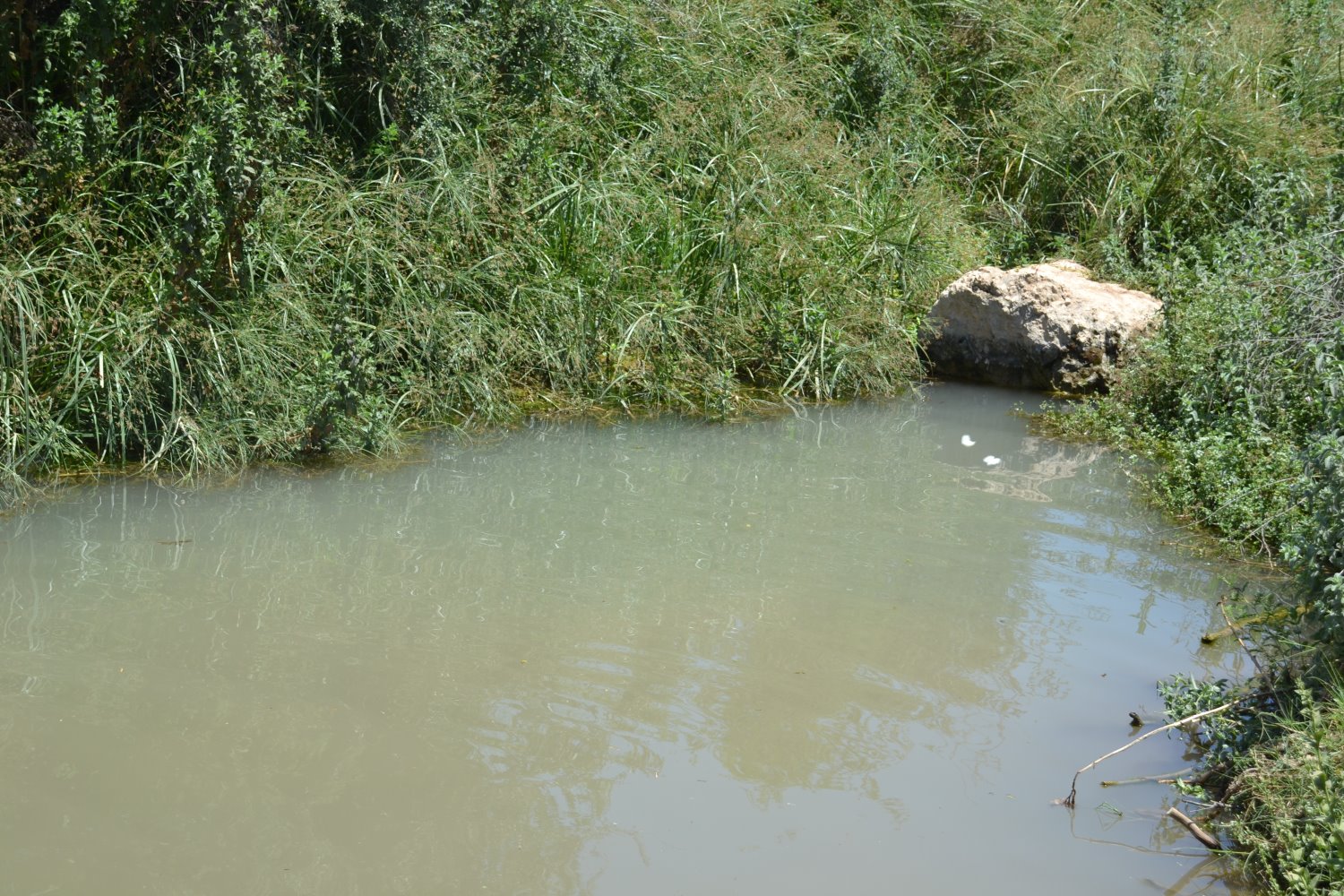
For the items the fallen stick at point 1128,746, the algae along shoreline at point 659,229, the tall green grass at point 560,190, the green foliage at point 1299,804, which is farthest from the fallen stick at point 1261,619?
the tall green grass at point 560,190

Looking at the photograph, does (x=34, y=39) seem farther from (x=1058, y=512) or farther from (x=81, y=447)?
(x=1058, y=512)

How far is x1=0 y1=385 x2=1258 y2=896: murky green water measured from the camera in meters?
2.97

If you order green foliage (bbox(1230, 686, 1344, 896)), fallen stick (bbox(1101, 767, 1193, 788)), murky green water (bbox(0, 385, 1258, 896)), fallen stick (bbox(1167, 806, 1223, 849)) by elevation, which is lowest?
murky green water (bbox(0, 385, 1258, 896))

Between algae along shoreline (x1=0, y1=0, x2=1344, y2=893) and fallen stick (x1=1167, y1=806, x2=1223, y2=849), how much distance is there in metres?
0.06

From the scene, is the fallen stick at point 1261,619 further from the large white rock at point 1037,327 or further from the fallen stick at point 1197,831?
the large white rock at point 1037,327

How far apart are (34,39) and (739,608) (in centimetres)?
451

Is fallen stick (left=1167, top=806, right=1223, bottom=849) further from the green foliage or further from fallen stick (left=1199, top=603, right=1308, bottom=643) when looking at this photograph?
fallen stick (left=1199, top=603, right=1308, bottom=643)

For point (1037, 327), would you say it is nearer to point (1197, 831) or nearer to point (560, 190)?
point (560, 190)

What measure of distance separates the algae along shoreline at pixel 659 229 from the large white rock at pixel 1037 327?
26 cm

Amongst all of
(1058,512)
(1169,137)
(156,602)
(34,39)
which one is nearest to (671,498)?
(1058,512)

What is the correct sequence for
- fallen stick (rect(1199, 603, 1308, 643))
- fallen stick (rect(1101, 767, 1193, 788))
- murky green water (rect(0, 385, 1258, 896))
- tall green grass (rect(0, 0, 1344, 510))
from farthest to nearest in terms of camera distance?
tall green grass (rect(0, 0, 1344, 510))
fallen stick (rect(1199, 603, 1308, 643))
fallen stick (rect(1101, 767, 1193, 788))
murky green water (rect(0, 385, 1258, 896))

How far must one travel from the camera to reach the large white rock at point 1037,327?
25.0 ft

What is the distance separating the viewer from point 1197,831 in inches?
120

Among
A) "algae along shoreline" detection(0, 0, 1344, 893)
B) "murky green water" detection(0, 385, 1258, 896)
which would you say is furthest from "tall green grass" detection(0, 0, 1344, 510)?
"murky green water" detection(0, 385, 1258, 896)
